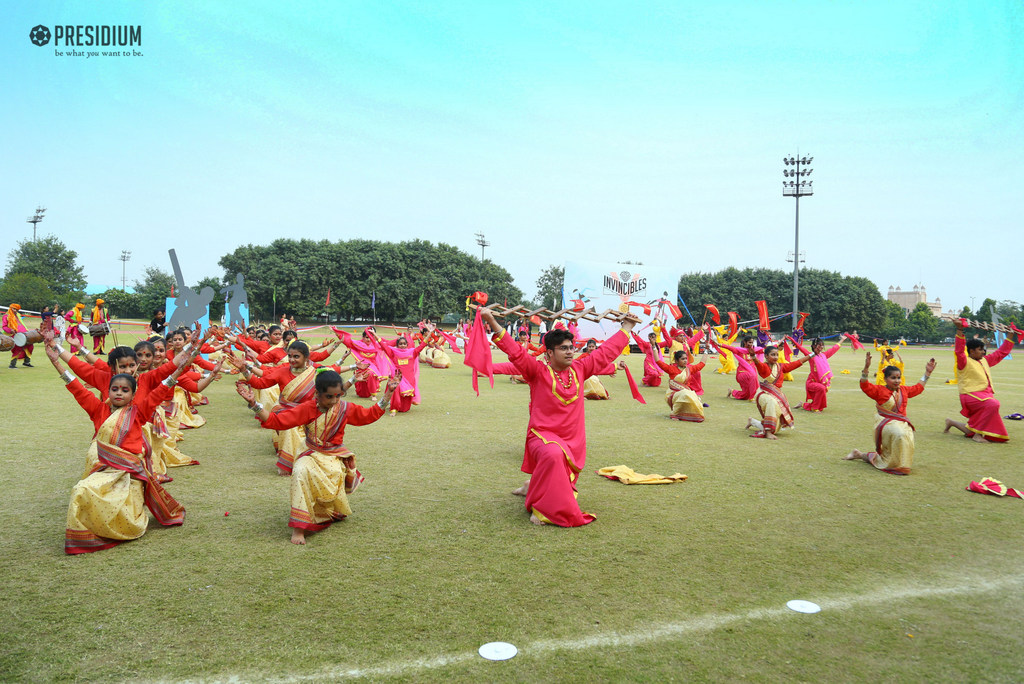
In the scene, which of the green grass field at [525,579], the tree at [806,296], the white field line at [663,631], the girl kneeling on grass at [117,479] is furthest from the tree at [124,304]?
the white field line at [663,631]

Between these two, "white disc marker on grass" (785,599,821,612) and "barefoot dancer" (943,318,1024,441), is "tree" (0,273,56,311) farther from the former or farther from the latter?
"white disc marker on grass" (785,599,821,612)

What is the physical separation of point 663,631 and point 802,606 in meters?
1.00

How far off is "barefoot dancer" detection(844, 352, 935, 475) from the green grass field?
0.82ft

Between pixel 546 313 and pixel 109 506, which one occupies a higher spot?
pixel 546 313

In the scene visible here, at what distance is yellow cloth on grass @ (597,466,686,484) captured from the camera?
6.96 meters

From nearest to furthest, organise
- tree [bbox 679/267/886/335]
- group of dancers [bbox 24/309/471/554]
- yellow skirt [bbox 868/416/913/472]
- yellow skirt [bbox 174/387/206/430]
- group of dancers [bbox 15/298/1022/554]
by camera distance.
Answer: group of dancers [bbox 24/309/471/554] → group of dancers [bbox 15/298/1022/554] → yellow skirt [bbox 868/416/913/472] → yellow skirt [bbox 174/387/206/430] → tree [bbox 679/267/886/335]

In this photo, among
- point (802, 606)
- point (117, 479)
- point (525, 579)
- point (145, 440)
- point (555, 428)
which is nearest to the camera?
point (802, 606)

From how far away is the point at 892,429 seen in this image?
764 centimetres

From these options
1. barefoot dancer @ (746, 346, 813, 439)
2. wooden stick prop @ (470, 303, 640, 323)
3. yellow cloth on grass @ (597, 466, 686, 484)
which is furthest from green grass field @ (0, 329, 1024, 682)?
barefoot dancer @ (746, 346, 813, 439)

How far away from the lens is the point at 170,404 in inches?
340

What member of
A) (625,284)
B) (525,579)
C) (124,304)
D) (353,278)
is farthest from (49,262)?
(525,579)

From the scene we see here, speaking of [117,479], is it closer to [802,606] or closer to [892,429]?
[802,606]

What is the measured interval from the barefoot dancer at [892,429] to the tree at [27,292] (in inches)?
2084

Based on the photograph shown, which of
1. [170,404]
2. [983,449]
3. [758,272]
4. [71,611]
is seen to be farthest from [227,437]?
[758,272]
